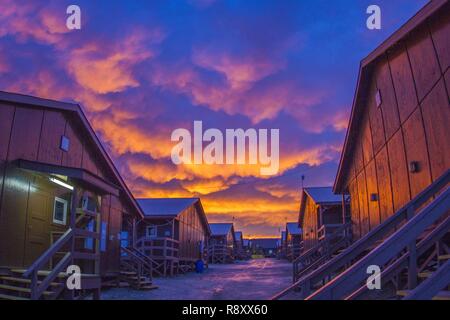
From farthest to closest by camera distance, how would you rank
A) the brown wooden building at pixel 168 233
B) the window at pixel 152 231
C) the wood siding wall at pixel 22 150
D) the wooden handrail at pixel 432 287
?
the window at pixel 152 231 < the brown wooden building at pixel 168 233 < the wood siding wall at pixel 22 150 < the wooden handrail at pixel 432 287

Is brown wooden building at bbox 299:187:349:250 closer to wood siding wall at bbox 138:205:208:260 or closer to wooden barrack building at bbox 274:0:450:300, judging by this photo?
wood siding wall at bbox 138:205:208:260

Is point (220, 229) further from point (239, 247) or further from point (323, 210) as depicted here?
point (323, 210)

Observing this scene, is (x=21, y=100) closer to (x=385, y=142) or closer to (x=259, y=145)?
(x=259, y=145)

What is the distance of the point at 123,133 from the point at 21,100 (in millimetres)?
6810

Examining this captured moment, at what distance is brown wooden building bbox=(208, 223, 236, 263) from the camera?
53.2 meters

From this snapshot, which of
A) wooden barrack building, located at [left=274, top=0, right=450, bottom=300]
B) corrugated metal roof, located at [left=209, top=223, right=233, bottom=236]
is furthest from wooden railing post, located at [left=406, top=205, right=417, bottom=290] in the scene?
corrugated metal roof, located at [left=209, top=223, right=233, bottom=236]

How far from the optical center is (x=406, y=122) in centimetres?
973

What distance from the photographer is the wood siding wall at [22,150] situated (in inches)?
406

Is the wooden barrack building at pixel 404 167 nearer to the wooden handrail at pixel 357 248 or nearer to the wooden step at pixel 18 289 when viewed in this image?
the wooden handrail at pixel 357 248

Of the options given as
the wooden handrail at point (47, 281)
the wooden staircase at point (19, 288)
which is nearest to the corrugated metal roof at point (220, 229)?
the wooden staircase at point (19, 288)

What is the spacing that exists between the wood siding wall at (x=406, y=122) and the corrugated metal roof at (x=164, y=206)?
16.8 m

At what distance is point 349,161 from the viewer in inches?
675

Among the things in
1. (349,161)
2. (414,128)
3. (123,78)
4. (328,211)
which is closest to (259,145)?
(414,128)

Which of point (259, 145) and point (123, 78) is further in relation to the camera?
point (123, 78)
